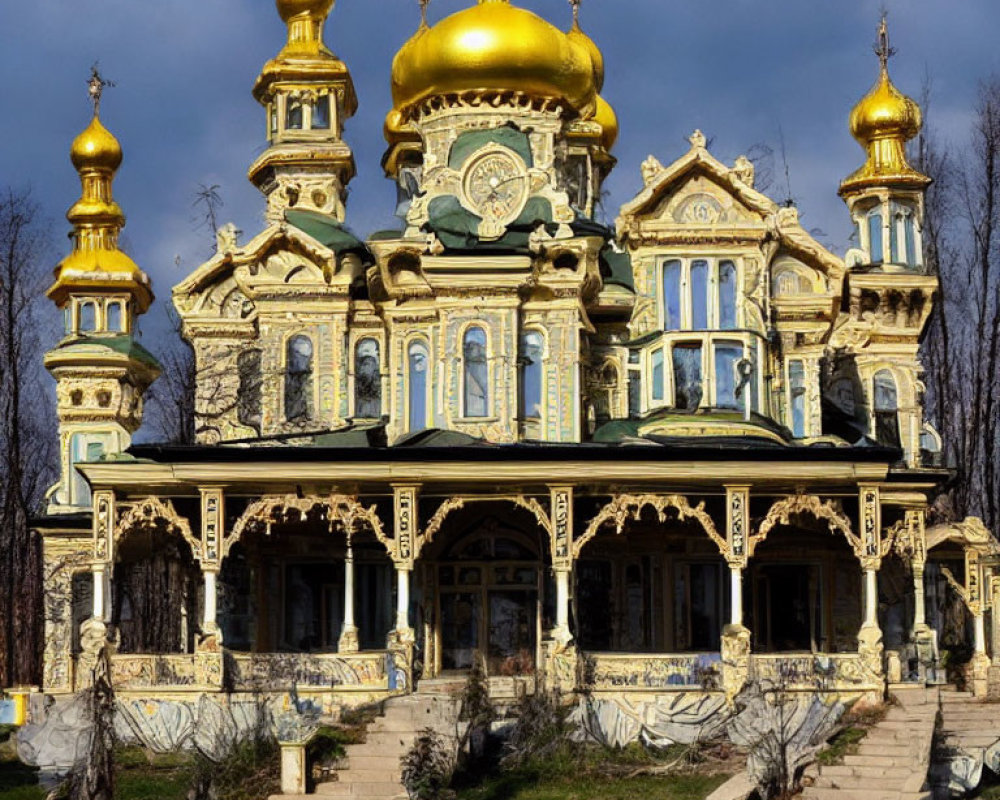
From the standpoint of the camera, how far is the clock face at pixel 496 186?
44125 millimetres

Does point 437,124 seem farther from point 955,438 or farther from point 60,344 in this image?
point 955,438

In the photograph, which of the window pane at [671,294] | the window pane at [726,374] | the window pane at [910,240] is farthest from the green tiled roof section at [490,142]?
the window pane at [910,240]

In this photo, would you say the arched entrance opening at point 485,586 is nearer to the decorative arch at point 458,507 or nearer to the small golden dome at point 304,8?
the decorative arch at point 458,507

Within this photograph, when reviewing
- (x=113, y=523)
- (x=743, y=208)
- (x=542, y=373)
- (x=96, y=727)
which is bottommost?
(x=96, y=727)

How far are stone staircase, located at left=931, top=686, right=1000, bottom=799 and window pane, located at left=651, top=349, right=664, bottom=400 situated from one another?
7913 mm

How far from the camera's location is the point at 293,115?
51.1 meters

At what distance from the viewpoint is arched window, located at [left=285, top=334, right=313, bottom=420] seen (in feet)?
146

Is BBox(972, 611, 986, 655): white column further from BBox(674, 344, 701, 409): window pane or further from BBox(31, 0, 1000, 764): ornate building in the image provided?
BBox(674, 344, 701, 409): window pane

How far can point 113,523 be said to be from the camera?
128ft

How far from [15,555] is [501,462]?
3132cm

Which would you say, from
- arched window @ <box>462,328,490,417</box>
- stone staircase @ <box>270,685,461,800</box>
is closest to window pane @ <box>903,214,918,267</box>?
arched window @ <box>462,328,490,417</box>

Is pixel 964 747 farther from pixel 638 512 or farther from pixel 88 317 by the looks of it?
pixel 88 317

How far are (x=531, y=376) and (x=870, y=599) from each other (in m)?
7.94

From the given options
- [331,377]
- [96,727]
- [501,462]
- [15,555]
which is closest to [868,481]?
[501,462]
